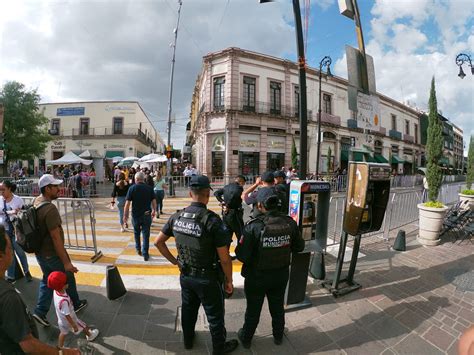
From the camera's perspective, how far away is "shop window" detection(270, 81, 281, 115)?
75.4 feet

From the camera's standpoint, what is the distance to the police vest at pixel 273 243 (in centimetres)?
254

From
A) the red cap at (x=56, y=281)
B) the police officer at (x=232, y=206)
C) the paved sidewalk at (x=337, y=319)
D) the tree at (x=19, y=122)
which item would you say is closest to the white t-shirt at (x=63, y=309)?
the red cap at (x=56, y=281)

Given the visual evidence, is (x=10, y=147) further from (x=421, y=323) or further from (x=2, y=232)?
(x=421, y=323)

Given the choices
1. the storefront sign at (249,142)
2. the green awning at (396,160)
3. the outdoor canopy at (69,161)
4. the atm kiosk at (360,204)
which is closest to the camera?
the atm kiosk at (360,204)

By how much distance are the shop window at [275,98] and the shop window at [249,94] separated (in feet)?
6.20

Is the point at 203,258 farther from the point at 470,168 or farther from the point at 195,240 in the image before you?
the point at 470,168

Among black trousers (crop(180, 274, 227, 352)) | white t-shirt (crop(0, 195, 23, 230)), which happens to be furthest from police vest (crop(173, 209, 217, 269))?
white t-shirt (crop(0, 195, 23, 230))

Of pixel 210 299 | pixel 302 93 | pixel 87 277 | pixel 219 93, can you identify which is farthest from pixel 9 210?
pixel 219 93

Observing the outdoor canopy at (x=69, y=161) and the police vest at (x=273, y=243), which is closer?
the police vest at (x=273, y=243)

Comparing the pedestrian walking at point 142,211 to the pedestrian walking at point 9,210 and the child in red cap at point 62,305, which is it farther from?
the child in red cap at point 62,305

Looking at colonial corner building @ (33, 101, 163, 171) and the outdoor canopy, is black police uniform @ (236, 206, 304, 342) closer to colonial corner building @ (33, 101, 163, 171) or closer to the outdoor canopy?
the outdoor canopy

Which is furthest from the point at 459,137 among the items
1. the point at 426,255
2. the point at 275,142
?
the point at 426,255

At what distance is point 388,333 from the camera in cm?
300

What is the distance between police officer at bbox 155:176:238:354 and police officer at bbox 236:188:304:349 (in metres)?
0.28
